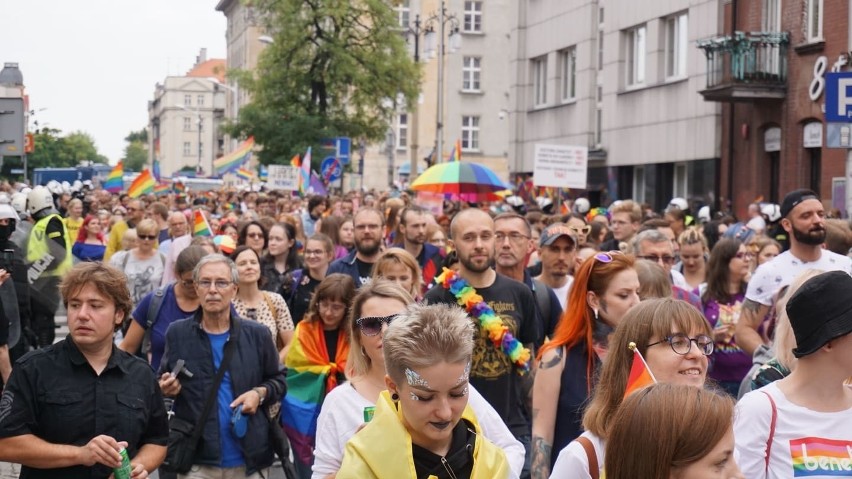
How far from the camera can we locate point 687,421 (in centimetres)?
327

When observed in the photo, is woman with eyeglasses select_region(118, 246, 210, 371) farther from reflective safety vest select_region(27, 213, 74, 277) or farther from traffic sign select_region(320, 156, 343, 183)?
traffic sign select_region(320, 156, 343, 183)

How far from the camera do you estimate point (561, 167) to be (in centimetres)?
2189

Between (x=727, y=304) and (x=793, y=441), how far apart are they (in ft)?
15.5

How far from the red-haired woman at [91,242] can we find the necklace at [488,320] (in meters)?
11.4

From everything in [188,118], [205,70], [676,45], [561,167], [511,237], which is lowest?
[511,237]

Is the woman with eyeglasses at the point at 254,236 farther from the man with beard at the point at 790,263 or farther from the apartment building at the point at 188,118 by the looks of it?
the apartment building at the point at 188,118

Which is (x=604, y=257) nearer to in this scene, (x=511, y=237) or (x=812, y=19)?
(x=511, y=237)

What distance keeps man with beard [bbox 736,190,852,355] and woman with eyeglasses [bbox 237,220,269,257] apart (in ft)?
18.5

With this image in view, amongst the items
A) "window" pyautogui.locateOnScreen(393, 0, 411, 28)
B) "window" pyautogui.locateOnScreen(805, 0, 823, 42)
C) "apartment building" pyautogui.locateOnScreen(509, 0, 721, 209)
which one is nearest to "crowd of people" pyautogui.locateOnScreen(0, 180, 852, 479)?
"window" pyautogui.locateOnScreen(805, 0, 823, 42)

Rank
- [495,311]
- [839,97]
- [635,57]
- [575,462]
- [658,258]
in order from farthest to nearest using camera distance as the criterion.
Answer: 1. [635,57]
2. [839,97]
3. [658,258]
4. [495,311]
5. [575,462]

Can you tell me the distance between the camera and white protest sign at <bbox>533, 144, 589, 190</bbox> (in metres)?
21.7

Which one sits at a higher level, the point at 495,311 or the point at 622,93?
the point at 622,93

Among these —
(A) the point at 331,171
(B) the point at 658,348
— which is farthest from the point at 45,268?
(A) the point at 331,171

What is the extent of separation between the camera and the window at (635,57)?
3328 cm
